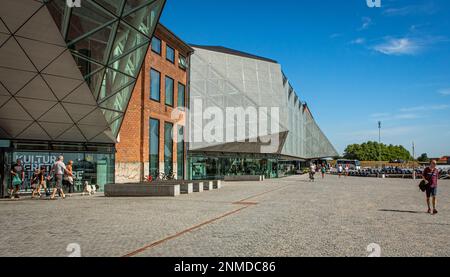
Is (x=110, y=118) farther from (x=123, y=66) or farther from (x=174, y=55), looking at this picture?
(x=174, y=55)

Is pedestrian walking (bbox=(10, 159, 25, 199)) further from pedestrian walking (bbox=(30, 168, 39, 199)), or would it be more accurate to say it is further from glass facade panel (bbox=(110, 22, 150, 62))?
glass facade panel (bbox=(110, 22, 150, 62))

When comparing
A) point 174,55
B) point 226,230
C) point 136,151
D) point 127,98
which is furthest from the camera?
point 174,55

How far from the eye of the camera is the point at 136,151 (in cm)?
2572

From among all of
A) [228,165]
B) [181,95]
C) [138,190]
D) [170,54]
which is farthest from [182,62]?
[138,190]

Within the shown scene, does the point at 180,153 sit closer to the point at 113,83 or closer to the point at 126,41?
the point at 113,83

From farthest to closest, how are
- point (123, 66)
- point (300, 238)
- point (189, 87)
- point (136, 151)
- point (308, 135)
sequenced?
1. point (308, 135)
2. point (189, 87)
3. point (136, 151)
4. point (123, 66)
5. point (300, 238)

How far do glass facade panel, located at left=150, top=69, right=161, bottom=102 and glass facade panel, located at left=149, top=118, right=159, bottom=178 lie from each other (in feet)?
5.75

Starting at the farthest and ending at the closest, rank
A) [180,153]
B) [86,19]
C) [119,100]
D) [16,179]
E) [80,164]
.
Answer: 1. [180,153]
2. [80,164]
3. [119,100]
4. [16,179]
5. [86,19]

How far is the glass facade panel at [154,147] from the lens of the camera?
92.7 ft

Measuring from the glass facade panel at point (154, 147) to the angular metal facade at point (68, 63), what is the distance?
329 inches

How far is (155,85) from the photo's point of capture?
29016mm

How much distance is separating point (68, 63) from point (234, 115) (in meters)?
25.2

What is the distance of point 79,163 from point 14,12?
10090mm

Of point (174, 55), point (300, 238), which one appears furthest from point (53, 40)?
point (174, 55)
